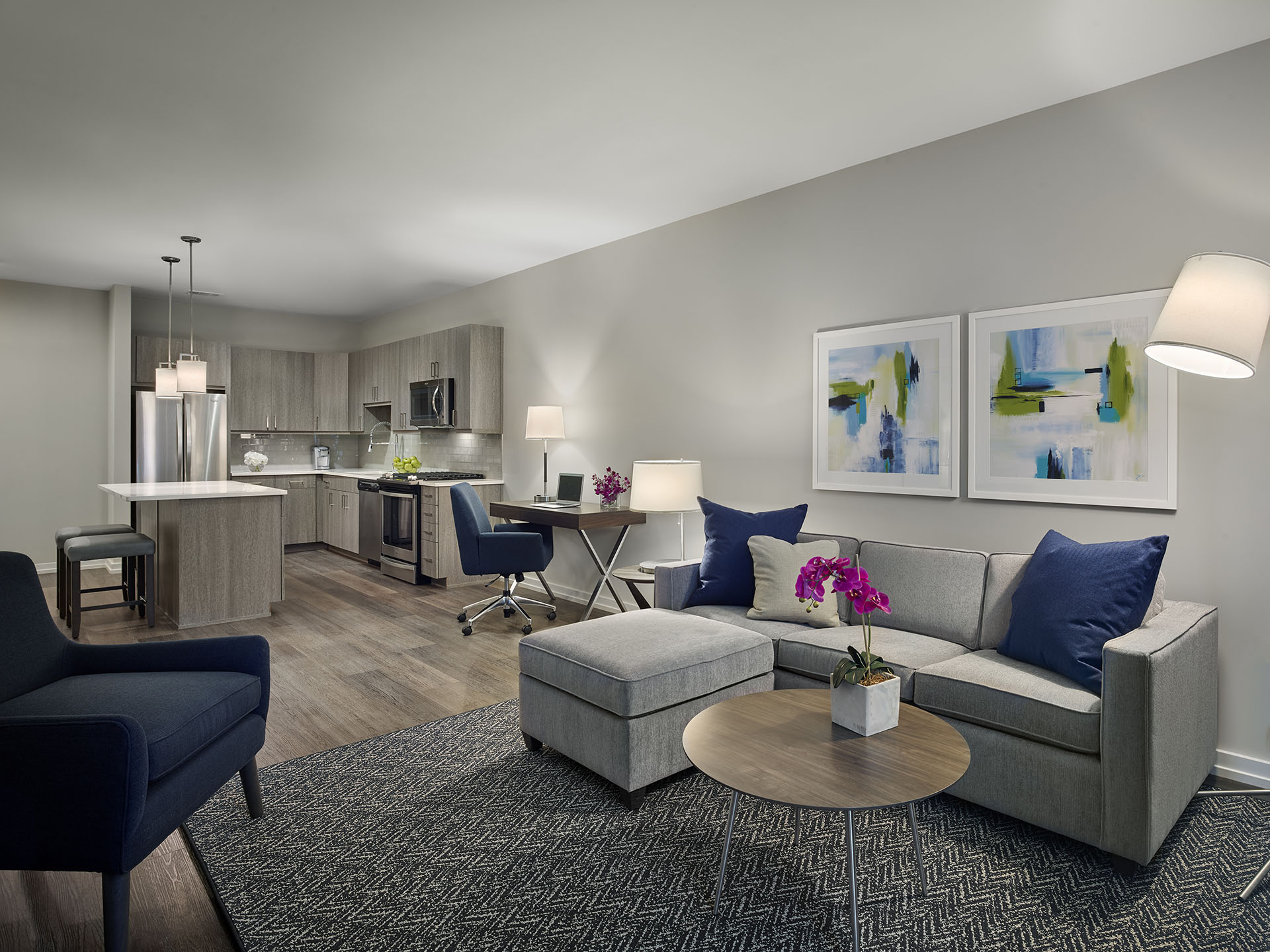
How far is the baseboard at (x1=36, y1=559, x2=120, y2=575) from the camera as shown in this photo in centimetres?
689

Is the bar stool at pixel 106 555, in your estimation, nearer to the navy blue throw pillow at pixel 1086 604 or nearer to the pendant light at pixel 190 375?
the pendant light at pixel 190 375

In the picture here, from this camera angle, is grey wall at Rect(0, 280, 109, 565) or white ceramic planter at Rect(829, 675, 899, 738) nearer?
white ceramic planter at Rect(829, 675, 899, 738)

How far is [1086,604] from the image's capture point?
97.0 inches

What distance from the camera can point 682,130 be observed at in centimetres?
344

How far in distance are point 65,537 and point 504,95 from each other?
436cm

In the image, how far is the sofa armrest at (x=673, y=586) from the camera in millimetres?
3523

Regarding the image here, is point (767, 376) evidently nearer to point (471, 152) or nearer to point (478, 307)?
point (471, 152)

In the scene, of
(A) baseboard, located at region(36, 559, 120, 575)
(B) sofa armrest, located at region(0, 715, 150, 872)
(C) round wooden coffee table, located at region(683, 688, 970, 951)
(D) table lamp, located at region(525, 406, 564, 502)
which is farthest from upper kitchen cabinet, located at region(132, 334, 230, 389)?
(C) round wooden coffee table, located at region(683, 688, 970, 951)

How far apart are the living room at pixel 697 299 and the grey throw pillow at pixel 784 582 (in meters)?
0.57

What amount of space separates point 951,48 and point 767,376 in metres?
1.90

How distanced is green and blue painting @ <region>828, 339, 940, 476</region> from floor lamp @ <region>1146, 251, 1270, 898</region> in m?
1.18

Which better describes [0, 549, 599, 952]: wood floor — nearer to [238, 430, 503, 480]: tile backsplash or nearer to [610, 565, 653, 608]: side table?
[610, 565, 653, 608]: side table

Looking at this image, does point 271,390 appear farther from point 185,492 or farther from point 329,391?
point 185,492

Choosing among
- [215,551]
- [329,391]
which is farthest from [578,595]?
[329,391]
